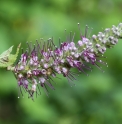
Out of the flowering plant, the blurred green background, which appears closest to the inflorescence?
the flowering plant

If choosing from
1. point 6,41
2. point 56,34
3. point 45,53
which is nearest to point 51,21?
point 56,34

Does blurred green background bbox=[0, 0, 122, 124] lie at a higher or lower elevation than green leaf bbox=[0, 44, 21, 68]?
higher

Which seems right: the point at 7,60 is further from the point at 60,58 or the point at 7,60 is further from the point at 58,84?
the point at 58,84

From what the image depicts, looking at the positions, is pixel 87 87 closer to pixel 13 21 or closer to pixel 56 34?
pixel 56 34

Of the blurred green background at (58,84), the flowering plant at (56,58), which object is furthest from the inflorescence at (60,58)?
the blurred green background at (58,84)

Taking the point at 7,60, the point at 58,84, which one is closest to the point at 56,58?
the point at 7,60

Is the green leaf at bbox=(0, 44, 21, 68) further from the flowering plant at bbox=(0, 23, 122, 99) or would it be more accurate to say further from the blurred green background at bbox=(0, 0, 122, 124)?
the blurred green background at bbox=(0, 0, 122, 124)

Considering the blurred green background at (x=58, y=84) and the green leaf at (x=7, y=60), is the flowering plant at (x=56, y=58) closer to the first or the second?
the green leaf at (x=7, y=60)
